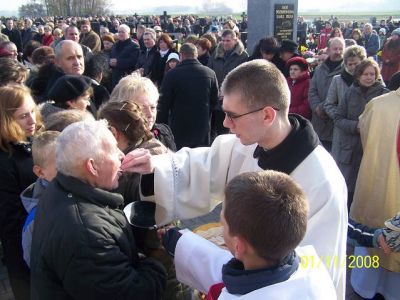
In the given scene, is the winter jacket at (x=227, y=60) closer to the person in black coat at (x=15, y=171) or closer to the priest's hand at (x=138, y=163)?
the person in black coat at (x=15, y=171)

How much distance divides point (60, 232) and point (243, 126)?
36.6 inches

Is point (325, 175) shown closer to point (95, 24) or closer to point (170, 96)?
point (170, 96)

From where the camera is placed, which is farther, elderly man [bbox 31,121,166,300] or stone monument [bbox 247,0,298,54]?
stone monument [bbox 247,0,298,54]

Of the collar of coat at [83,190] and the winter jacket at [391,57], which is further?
the winter jacket at [391,57]

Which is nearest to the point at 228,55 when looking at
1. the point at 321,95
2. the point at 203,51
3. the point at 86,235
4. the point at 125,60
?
the point at 203,51

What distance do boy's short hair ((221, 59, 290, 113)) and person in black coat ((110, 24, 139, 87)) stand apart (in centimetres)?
685

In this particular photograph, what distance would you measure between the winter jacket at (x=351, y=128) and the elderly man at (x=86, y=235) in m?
3.36

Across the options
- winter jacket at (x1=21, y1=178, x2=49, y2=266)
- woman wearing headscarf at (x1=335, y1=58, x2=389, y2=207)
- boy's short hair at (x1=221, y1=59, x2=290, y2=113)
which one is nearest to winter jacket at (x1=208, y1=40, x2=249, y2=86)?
woman wearing headscarf at (x1=335, y1=58, x2=389, y2=207)

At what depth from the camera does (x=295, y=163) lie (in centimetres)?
200

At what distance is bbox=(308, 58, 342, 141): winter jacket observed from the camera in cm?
575

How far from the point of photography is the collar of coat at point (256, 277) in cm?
139

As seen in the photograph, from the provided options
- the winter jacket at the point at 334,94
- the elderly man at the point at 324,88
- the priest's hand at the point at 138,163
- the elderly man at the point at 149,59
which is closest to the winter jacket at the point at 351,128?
the winter jacket at the point at 334,94

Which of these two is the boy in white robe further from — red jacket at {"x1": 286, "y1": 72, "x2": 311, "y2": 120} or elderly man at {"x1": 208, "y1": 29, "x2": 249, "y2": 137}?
elderly man at {"x1": 208, "y1": 29, "x2": 249, "y2": 137}

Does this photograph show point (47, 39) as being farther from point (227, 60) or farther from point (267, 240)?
point (267, 240)
